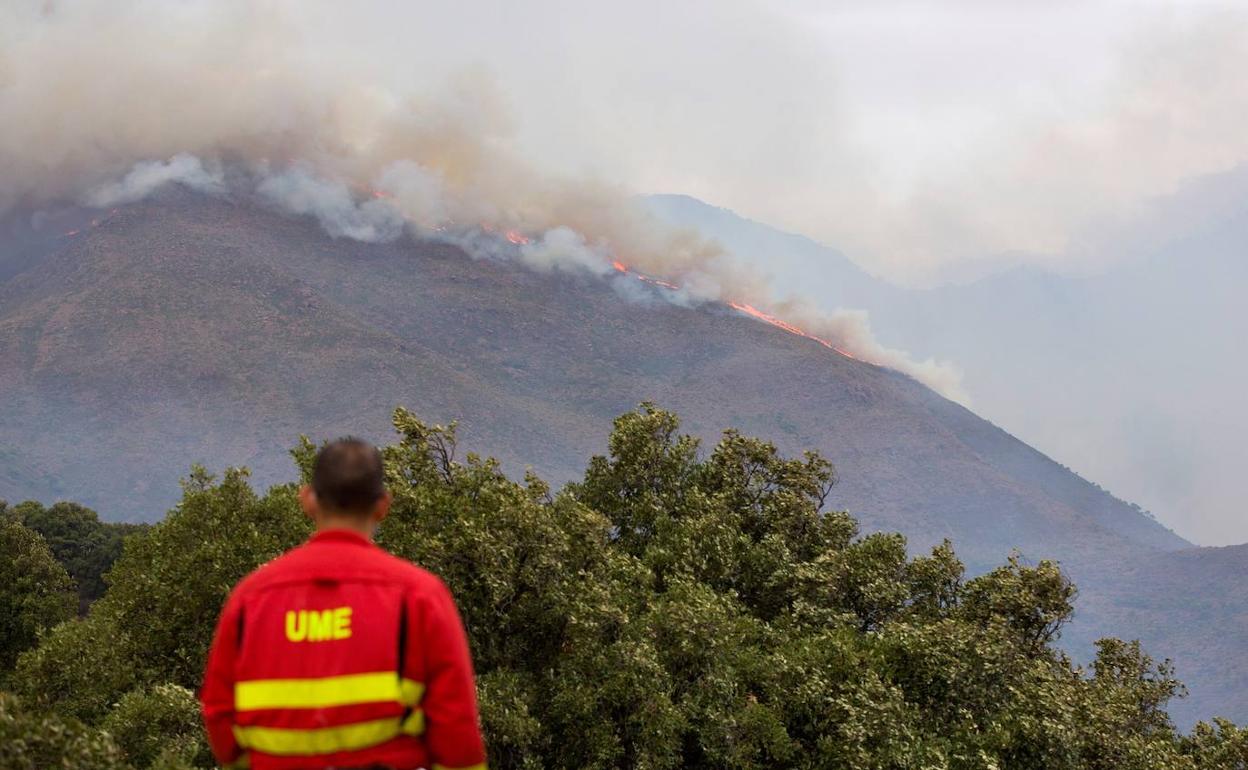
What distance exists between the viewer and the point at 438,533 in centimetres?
2245

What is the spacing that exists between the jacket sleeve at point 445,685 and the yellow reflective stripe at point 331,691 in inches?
5.5

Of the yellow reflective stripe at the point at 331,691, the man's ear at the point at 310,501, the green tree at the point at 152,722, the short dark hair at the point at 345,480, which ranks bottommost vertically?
the green tree at the point at 152,722

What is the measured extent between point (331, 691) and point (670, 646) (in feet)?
61.0

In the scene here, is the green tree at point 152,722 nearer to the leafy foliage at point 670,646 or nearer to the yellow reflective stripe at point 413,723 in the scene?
the leafy foliage at point 670,646

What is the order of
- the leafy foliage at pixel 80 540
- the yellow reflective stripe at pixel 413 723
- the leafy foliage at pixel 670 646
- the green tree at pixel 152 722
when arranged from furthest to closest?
the leafy foliage at pixel 80 540, the leafy foliage at pixel 670 646, the green tree at pixel 152 722, the yellow reflective stripe at pixel 413 723

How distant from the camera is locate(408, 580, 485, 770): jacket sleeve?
16.2 ft

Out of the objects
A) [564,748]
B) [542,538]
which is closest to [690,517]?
[542,538]

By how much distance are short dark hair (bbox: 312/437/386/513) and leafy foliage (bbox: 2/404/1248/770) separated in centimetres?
1461

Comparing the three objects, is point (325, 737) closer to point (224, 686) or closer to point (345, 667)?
point (345, 667)

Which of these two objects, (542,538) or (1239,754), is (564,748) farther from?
(1239,754)

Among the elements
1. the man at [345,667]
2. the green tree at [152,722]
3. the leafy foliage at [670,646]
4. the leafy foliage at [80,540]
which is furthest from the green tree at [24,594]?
the man at [345,667]

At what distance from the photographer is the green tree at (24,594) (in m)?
44.4

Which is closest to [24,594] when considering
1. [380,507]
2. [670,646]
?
[670,646]

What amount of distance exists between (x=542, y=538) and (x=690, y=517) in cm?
1103
